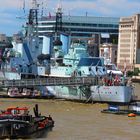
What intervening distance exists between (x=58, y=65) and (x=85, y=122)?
3601cm

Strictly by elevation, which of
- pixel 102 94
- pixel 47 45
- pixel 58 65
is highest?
pixel 47 45

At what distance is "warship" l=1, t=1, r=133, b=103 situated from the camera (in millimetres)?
73562

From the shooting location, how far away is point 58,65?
88.2m

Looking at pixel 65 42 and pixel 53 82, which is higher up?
pixel 65 42

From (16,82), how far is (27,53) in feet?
45.1

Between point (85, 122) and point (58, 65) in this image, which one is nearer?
point (85, 122)

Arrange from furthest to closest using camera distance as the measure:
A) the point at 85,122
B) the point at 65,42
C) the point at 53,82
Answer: the point at 65,42
the point at 53,82
the point at 85,122

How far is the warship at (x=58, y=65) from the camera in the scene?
7356 cm

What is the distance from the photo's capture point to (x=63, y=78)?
255 ft

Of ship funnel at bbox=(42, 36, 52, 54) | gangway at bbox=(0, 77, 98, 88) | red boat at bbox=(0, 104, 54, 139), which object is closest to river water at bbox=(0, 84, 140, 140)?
red boat at bbox=(0, 104, 54, 139)

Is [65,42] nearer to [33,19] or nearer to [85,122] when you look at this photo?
[33,19]

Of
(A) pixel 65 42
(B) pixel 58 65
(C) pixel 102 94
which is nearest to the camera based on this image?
(C) pixel 102 94

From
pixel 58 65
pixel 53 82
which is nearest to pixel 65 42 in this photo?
pixel 58 65

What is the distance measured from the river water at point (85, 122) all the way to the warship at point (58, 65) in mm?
2793
